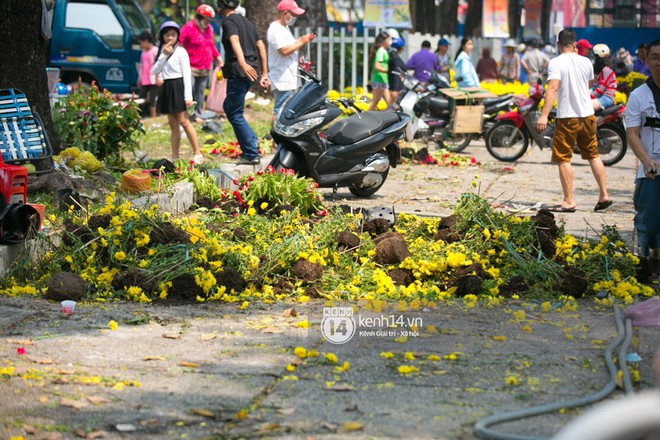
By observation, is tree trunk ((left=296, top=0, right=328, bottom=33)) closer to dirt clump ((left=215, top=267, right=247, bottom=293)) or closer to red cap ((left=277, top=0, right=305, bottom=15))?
red cap ((left=277, top=0, right=305, bottom=15))

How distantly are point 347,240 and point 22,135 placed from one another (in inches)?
127

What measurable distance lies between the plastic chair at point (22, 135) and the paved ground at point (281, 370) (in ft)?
8.55

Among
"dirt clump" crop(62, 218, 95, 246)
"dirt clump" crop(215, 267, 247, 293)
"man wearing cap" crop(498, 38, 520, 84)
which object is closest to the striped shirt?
"dirt clump" crop(215, 267, 247, 293)

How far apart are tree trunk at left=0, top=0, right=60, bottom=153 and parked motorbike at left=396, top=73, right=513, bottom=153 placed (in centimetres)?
766

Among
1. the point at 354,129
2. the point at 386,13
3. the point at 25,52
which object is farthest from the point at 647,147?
the point at 386,13

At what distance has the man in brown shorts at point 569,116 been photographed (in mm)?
10453

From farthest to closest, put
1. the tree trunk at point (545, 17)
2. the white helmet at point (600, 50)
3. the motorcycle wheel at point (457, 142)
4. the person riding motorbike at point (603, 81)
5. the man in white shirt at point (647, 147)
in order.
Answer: the tree trunk at point (545, 17), the motorcycle wheel at point (457, 142), the person riding motorbike at point (603, 81), the white helmet at point (600, 50), the man in white shirt at point (647, 147)

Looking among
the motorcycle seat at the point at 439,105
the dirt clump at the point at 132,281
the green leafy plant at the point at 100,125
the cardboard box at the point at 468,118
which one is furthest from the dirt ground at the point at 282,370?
the motorcycle seat at the point at 439,105

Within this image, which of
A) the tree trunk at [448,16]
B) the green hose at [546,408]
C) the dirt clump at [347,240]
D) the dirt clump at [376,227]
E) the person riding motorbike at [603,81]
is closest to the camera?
the green hose at [546,408]

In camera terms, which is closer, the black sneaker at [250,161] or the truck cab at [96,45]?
the black sneaker at [250,161]

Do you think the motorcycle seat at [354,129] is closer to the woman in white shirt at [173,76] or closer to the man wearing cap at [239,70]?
the man wearing cap at [239,70]

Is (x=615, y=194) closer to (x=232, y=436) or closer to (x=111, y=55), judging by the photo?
(x=232, y=436)

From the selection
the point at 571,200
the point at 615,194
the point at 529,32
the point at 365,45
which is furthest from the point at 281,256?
the point at 529,32

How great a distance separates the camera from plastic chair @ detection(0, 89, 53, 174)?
341 inches
